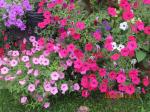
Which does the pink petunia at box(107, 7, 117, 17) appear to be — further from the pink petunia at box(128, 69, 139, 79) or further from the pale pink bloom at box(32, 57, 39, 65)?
the pale pink bloom at box(32, 57, 39, 65)

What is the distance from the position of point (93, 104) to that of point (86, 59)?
53 centimetres

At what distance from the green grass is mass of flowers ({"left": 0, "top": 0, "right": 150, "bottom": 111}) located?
8 cm

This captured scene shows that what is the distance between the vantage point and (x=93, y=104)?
445 cm

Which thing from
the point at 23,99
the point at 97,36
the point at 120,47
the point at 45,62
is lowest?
the point at 23,99

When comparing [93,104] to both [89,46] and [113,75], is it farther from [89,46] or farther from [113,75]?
[89,46]

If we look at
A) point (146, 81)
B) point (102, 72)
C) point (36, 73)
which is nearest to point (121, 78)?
point (102, 72)

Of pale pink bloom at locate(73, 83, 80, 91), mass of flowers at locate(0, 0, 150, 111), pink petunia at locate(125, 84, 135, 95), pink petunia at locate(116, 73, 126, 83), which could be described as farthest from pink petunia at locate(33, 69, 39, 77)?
pink petunia at locate(125, 84, 135, 95)

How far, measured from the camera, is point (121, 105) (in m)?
4.39

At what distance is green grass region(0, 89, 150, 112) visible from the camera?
435cm

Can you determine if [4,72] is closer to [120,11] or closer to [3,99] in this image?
[3,99]

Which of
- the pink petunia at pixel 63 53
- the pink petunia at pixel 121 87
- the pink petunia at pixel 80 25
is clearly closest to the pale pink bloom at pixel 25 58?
the pink petunia at pixel 63 53

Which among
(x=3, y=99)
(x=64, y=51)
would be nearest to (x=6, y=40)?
(x=3, y=99)

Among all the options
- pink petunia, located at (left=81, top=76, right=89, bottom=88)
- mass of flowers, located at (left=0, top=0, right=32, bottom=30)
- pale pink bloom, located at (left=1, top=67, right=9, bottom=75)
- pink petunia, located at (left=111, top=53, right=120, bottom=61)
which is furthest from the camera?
mass of flowers, located at (left=0, top=0, right=32, bottom=30)

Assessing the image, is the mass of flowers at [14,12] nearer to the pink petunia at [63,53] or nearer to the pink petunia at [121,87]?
the pink petunia at [63,53]
